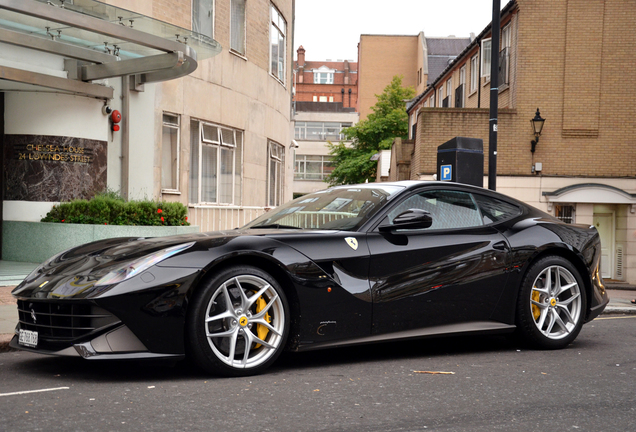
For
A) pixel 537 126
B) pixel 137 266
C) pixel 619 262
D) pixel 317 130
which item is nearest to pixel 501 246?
pixel 137 266

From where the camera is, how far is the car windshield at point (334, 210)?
5426 mm


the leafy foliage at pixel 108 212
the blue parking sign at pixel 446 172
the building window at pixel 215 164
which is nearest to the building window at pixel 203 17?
the building window at pixel 215 164

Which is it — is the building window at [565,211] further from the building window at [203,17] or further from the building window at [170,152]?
the building window at [170,152]

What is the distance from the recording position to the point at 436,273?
17.8 ft

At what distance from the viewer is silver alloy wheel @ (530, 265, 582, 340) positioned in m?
6.02

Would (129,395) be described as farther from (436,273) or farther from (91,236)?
(91,236)

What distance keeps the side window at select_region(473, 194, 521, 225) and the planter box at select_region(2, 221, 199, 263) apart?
616cm

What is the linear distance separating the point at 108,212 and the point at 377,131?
133 feet

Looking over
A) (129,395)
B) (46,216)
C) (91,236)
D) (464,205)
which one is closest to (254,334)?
(129,395)

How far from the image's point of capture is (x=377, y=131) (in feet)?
166

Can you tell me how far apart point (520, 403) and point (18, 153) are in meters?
10.1

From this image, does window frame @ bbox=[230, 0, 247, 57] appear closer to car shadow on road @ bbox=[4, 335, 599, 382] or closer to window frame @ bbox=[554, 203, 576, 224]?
window frame @ bbox=[554, 203, 576, 224]

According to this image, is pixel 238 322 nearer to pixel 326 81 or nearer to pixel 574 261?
pixel 574 261

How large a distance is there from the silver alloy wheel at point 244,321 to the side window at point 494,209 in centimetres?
217
